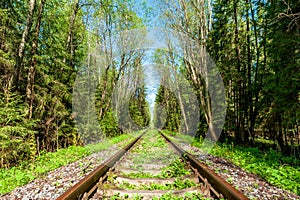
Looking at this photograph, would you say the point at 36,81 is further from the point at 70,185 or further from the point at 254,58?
the point at 254,58

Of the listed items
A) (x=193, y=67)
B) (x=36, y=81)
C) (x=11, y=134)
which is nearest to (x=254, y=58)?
(x=193, y=67)

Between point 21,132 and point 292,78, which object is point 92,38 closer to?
point 21,132

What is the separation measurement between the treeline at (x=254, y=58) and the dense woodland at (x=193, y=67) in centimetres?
4

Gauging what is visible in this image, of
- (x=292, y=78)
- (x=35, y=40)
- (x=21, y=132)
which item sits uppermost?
(x=35, y=40)

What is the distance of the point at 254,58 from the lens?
1107cm

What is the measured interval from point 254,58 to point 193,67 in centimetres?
371

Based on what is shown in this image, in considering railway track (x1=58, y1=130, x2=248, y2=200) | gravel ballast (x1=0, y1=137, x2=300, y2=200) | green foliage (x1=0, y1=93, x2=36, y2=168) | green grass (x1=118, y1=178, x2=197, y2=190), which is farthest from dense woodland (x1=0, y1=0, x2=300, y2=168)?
green grass (x1=118, y1=178, x2=197, y2=190)

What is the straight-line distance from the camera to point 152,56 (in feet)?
86.0

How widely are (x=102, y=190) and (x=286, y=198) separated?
293 cm

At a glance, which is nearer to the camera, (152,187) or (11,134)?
(152,187)

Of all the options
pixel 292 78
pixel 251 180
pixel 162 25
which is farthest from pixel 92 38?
pixel 251 180

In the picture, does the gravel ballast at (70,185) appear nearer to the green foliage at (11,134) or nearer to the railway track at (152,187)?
the railway track at (152,187)

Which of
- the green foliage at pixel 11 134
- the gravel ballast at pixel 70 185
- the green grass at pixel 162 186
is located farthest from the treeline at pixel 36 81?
the green grass at pixel 162 186

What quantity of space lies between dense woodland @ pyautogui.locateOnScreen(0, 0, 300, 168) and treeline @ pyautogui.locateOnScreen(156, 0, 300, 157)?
4cm
